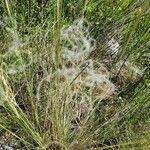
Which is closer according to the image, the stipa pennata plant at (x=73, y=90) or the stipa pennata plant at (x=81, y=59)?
the stipa pennata plant at (x=73, y=90)

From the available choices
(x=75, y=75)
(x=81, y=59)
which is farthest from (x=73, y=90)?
(x=81, y=59)

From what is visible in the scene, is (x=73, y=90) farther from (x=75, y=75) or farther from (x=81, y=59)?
(x=81, y=59)

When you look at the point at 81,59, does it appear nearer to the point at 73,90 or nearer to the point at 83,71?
the point at 83,71

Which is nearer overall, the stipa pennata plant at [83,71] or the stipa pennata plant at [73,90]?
the stipa pennata plant at [73,90]

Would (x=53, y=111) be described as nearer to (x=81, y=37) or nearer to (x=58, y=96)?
(x=58, y=96)

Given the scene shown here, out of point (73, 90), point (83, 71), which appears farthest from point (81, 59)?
point (73, 90)

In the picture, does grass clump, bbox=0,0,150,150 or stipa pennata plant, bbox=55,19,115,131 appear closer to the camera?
grass clump, bbox=0,0,150,150

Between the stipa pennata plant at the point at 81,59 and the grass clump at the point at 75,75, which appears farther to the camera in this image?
the stipa pennata plant at the point at 81,59

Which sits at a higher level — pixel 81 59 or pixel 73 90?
pixel 81 59

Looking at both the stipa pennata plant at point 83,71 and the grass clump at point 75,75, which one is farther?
the stipa pennata plant at point 83,71

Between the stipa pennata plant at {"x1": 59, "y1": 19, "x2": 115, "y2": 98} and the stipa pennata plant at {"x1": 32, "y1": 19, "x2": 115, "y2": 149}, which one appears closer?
the stipa pennata plant at {"x1": 32, "y1": 19, "x2": 115, "y2": 149}

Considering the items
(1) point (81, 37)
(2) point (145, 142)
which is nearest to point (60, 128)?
(2) point (145, 142)
